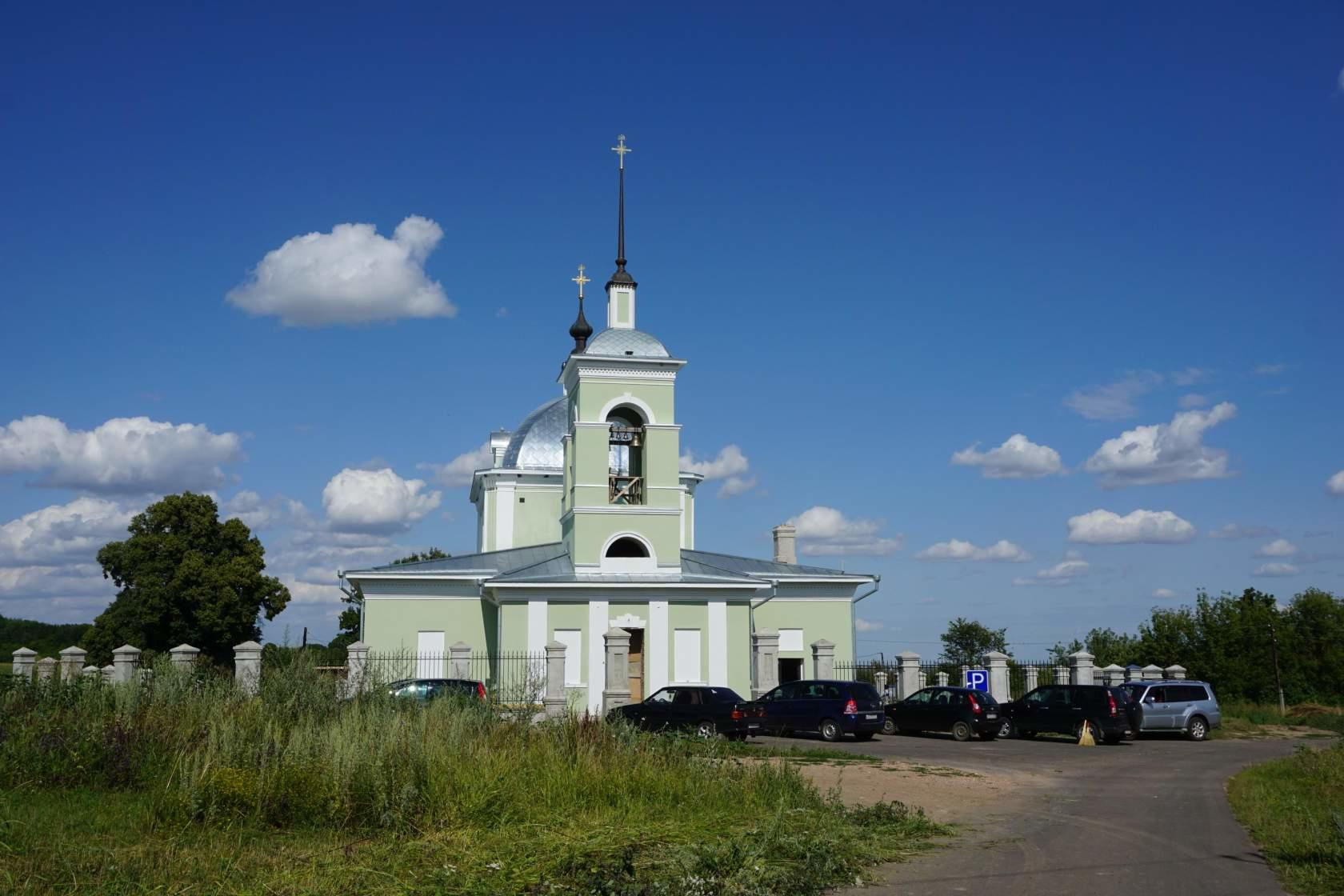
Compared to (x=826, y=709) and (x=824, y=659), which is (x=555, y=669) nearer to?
(x=826, y=709)

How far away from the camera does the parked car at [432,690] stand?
14.5 meters

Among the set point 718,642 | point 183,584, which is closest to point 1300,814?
point 718,642

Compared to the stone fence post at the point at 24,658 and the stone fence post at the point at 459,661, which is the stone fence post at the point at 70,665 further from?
the stone fence post at the point at 459,661

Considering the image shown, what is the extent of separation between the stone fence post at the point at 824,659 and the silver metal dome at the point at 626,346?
967 cm

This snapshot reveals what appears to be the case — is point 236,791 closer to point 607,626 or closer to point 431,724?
point 431,724

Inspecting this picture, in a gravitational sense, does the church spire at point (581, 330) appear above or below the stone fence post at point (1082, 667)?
above

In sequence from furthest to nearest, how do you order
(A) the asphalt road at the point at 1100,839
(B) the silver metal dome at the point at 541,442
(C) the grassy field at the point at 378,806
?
(B) the silver metal dome at the point at 541,442 → (A) the asphalt road at the point at 1100,839 → (C) the grassy field at the point at 378,806

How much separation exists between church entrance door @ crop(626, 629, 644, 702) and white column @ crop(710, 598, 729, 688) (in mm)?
2013

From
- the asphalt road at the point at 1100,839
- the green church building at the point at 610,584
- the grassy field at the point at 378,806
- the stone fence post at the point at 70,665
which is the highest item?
the green church building at the point at 610,584

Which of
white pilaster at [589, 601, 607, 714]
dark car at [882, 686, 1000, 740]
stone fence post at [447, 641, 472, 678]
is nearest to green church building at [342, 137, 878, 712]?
white pilaster at [589, 601, 607, 714]

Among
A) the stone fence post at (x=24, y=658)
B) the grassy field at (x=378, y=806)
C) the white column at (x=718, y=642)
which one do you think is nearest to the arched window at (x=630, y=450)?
the white column at (x=718, y=642)

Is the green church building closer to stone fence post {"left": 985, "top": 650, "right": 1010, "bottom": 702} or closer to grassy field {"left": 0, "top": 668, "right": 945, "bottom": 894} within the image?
stone fence post {"left": 985, "top": 650, "right": 1010, "bottom": 702}

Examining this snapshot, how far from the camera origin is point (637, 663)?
110 ft

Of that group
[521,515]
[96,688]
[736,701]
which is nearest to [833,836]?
[96,688]
